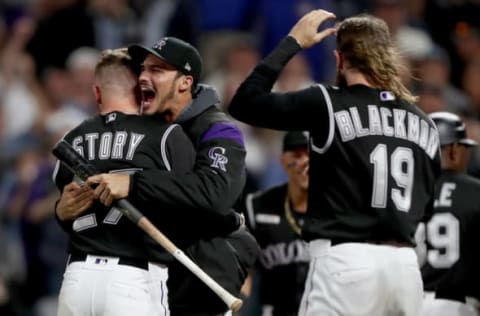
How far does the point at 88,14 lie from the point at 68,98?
1062mm

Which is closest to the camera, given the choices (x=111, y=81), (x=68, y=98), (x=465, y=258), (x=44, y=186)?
(x=111, y=81)

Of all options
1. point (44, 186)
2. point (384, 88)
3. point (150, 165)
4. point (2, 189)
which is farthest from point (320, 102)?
point (2, 189)

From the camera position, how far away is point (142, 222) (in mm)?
6613

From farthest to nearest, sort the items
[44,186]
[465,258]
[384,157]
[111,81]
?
[44,186] → [465,258] → [111,81] → [384,157]

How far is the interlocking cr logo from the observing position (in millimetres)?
6895

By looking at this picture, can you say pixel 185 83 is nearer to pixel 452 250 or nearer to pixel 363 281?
pixel 363 281

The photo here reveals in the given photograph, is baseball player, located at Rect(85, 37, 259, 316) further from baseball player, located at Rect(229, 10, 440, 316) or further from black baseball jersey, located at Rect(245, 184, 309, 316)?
black baseball jersey, located at Rect(245, 184, 309, 316)

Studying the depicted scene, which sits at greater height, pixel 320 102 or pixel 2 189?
pixel 320 102

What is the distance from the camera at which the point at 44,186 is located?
40.7ft

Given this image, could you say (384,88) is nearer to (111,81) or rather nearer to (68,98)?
(111,81)

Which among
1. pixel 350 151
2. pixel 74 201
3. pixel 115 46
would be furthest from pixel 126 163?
pixel 115 46

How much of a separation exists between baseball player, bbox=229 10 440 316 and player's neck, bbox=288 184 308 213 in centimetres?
193

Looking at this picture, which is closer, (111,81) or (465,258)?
(111,81)

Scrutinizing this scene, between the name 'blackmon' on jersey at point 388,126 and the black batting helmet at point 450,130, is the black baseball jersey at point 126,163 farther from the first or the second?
the black batting helmet at point 450,130
